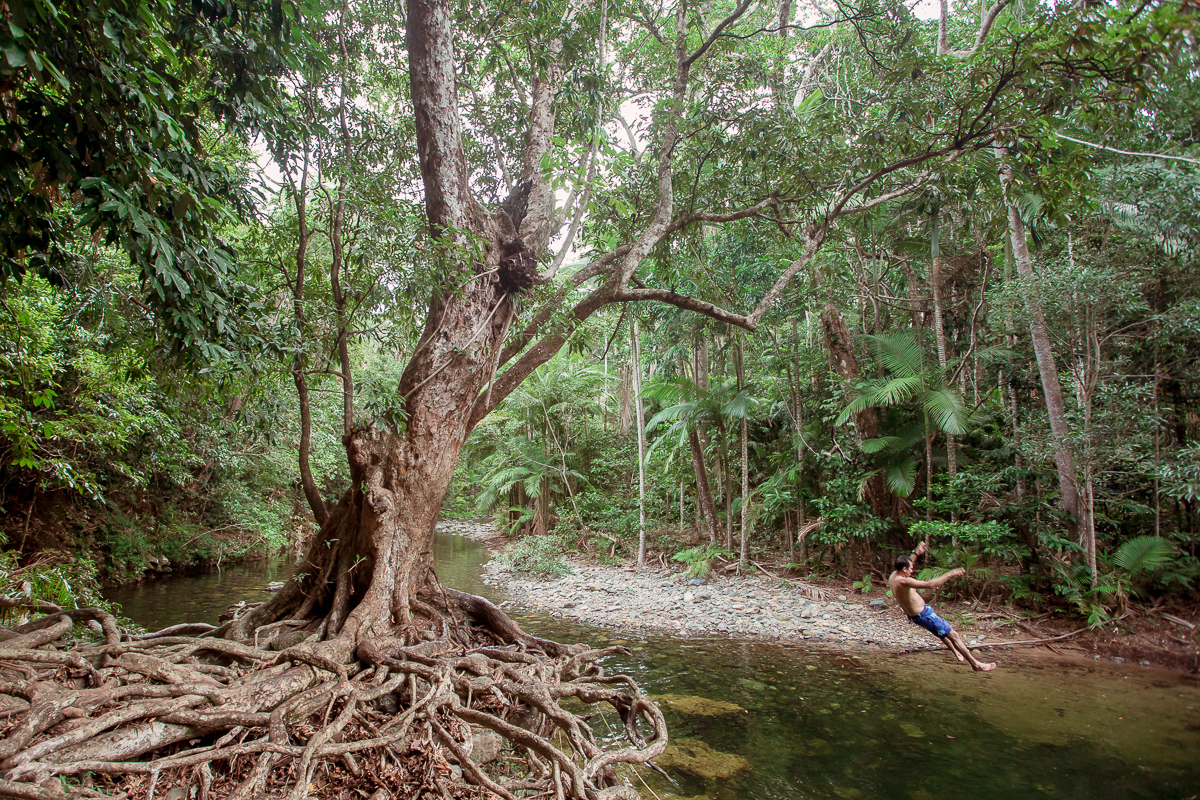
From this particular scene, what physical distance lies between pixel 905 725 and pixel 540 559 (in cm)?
979

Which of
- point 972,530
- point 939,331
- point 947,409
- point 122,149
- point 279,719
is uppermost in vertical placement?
point 939,331

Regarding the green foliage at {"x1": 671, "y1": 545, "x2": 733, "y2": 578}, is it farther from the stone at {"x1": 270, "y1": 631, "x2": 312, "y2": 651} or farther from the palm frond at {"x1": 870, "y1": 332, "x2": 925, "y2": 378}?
the stone at {"x1": 270, "y1": 631, "x2": 312, "y2": 651}

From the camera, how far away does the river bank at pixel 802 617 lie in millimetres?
7775

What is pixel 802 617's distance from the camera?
975 centimetres

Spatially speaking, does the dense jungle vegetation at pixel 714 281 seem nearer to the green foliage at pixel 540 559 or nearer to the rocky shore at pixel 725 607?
the green foliage at pixel 540 559

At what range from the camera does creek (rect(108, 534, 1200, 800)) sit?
15.7 ft

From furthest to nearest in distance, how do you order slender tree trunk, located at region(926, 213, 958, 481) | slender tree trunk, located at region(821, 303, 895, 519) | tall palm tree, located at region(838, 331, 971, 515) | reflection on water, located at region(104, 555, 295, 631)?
slender tree trunk, located at region(821, 303, 895, 519) → slender tree trunk, located at region(926, 213, 958, 481) → tall palm tree, located at region(838, 331, 971, 515) → reflection on water, located at region(104, 555, 295, 631)

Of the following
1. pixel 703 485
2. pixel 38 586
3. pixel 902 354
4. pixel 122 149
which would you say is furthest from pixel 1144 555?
pixel 38 586

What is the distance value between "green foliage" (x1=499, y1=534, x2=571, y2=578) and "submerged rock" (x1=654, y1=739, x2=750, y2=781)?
29.5 ft

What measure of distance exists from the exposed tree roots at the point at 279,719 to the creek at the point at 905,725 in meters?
1.25

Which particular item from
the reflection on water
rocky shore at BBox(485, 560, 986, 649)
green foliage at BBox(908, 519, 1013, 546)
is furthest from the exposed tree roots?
green foliage at BBox(908, 519, 1013, 546)

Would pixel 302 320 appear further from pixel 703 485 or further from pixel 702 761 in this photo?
pixel 703 485

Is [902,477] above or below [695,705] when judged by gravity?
above

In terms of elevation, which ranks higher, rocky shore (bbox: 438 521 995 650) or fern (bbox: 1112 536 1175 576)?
fern (bbox: 1112 536 1175 576)
